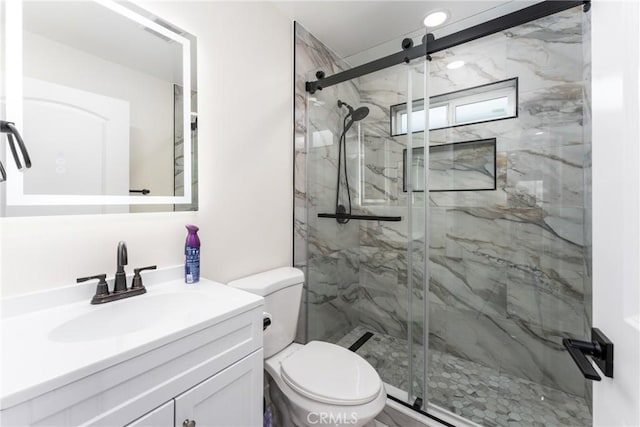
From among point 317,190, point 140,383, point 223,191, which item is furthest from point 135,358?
point 317,190

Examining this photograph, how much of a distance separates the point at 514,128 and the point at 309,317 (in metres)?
1.85

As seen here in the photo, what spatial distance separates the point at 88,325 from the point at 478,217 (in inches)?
83.0

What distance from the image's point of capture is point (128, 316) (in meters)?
0.92

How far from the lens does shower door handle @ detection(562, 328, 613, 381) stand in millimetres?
450

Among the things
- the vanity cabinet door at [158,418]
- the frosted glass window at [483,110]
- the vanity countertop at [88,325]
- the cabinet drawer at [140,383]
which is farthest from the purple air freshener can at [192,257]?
the frosted glass window at [483,110]

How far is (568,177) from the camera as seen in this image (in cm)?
156

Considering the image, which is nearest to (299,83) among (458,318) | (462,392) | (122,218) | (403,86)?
(403,86)

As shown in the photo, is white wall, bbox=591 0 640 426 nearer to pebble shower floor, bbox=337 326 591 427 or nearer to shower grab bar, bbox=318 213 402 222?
pebble shower floor, bbox=337 326 591 427

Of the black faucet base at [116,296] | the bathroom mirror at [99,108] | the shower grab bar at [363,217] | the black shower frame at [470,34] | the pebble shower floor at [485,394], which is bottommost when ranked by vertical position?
the pebble shower floor at [485,394]

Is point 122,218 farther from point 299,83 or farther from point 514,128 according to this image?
point 514,128

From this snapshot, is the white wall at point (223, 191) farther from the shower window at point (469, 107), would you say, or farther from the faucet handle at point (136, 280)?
the shower window at point (469, 107)

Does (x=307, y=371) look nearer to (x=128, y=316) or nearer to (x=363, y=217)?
(x=128, y=316)

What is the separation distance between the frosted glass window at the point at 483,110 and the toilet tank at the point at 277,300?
5.17 ft

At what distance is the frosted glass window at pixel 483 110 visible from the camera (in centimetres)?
178
